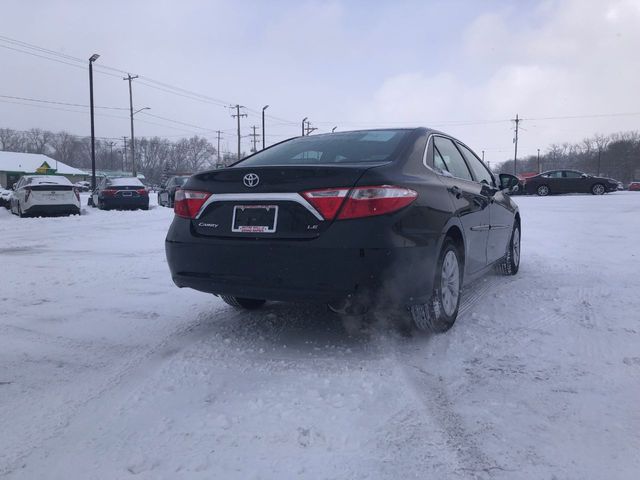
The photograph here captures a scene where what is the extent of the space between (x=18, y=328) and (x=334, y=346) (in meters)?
2.38

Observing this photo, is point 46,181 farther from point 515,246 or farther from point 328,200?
point 328,200

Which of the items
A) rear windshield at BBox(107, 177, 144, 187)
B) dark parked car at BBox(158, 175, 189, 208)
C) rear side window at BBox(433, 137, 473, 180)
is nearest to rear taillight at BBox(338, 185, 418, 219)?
rear side window at BBox(433, 137, 473, 180)

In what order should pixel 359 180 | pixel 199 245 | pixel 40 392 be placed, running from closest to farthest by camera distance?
pixel 40 392 < pixel 359 180 < pixel 199 245

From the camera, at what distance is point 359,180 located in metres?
2.90

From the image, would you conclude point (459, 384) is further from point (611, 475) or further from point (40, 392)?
point (40, 392)

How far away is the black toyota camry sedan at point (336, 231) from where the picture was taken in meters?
2.86

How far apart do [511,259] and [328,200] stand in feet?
11.3

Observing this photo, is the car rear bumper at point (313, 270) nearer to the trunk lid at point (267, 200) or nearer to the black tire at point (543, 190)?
the trunk lid at point (267, 200)

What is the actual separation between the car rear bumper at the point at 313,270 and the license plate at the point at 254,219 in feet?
0.26

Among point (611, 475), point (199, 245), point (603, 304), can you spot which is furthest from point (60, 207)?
point (611, 475)

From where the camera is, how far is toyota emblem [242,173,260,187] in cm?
312

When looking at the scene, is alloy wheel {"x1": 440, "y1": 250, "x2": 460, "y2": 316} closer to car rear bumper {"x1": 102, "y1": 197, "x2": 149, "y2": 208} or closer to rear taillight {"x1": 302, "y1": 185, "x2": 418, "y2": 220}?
rear taillight {"x1": 302, "y1": 185, "x2": 418, "y2": 220}

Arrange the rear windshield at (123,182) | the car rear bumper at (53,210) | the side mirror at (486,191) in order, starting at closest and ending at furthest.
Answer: the side mirror at (486,191) < the car rear bumper at (53,210) < the rear windshield at (123,182)

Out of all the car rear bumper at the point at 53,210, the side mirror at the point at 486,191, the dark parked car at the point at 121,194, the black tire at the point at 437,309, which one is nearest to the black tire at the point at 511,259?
the side mirror at the point at 486,191
